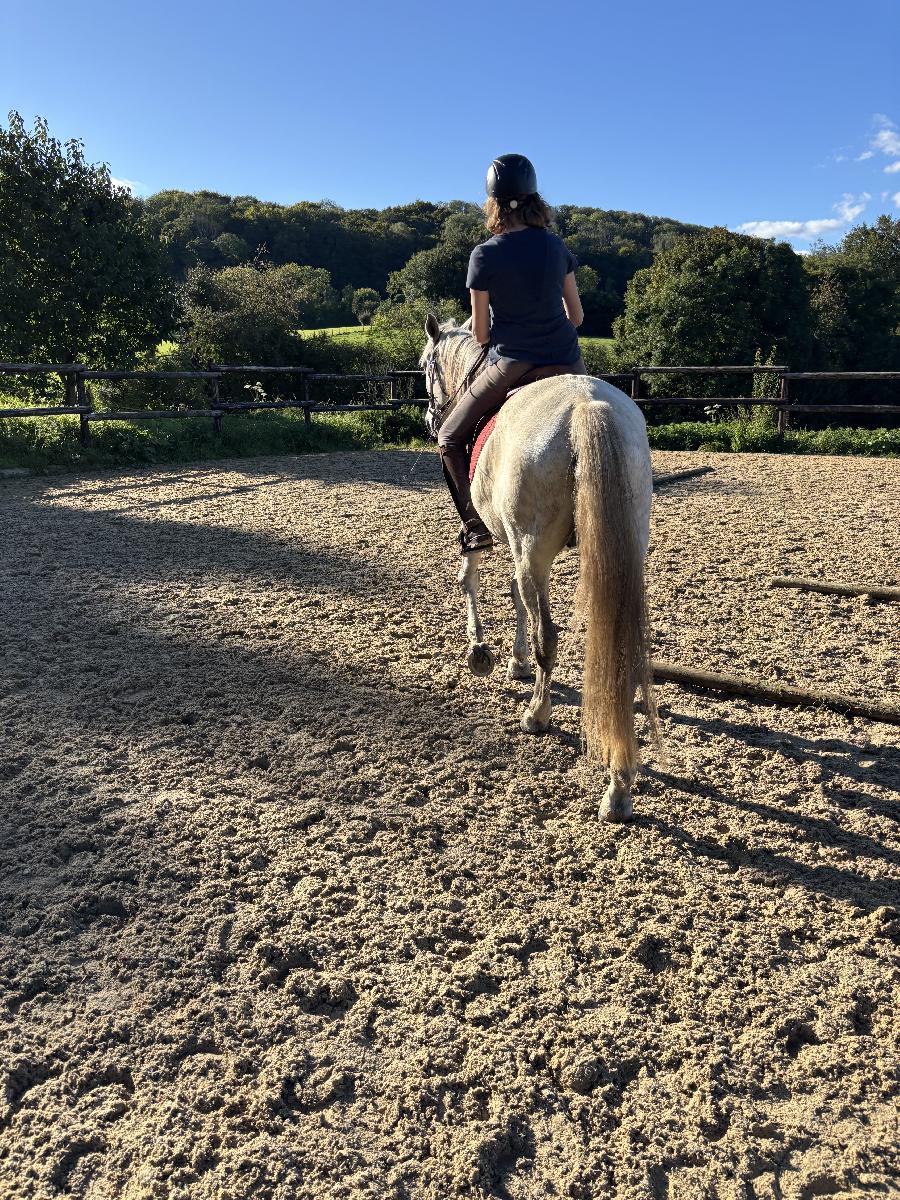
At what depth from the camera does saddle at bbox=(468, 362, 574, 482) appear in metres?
3.49

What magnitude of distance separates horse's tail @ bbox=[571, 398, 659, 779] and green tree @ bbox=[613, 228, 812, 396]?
3566 centimetres

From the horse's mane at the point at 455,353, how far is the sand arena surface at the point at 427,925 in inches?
63.6

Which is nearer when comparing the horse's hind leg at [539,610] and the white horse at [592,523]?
the white horse at [592,523]

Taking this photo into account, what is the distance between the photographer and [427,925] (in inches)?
93.0

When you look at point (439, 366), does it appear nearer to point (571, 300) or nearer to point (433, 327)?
point (433, 327)

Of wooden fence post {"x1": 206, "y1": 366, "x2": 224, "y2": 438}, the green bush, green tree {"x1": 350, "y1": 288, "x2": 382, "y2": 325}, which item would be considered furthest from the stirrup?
green tree {"x1": 350, "y1": 288, "x2": 382, "y2": 325}

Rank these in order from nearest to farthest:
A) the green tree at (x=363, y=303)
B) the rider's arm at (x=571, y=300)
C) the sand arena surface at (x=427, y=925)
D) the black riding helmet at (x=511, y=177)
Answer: the sand arena surface at (x=427, y=925) → the black riding helmet at (x=511, y=177) → the rider's arm at (x=571, y=300) → the green tree at (x=363, y=303)

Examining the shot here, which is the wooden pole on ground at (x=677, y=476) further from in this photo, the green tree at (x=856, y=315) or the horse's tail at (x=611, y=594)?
the green tree at (x=856, y=315)

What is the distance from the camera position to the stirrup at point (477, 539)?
13.3 ft

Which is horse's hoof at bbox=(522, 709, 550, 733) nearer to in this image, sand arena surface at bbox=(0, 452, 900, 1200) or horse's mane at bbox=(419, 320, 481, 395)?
sand arena surface at bbox=(0, 452, 900, 1200)

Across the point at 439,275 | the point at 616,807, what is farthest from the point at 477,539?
the point at 439,275

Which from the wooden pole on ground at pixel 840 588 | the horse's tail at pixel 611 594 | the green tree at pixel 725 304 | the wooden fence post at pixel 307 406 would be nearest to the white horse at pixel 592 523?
the horse's tail at pixel 611 594

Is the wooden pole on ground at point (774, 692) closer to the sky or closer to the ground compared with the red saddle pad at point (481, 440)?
closer to the ground

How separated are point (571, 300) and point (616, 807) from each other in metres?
2.42
